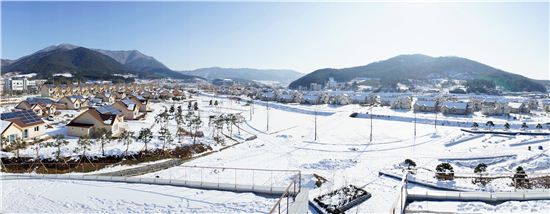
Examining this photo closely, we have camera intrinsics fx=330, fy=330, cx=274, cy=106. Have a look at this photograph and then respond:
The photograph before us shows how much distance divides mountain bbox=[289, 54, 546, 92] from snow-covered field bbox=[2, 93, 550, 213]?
9886cm

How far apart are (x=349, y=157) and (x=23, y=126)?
17.8m

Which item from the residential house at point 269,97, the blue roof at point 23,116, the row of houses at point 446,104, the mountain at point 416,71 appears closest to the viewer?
the blue roof at point 23,116

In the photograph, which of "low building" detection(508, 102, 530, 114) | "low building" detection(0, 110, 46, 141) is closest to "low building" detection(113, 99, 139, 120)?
"low building" detection(0, 110, 46, 141)

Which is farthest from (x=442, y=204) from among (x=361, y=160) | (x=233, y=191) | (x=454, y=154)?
(x=454, y=154)

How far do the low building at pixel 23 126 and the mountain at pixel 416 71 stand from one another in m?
111

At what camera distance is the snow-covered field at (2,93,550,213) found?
319 inches

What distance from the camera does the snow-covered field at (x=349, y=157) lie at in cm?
810

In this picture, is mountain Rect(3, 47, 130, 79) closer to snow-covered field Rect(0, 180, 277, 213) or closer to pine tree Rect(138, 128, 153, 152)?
pine tree Rect(138, 128, 153, 152)

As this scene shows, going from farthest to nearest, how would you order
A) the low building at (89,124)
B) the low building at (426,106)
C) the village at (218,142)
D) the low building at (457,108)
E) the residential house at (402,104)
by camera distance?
the residential house at (402,104) → the low building at (426,106) → the low building at (457,108) → the low building at (89,124) → the village at (218,142)

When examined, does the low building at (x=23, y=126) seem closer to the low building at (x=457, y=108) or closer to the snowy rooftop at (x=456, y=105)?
the low building at (x=457, y=108)

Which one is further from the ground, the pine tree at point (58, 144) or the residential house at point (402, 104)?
the residential house at point (402, 104)

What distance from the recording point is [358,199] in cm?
1040

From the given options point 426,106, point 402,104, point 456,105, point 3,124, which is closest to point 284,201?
point 3,124

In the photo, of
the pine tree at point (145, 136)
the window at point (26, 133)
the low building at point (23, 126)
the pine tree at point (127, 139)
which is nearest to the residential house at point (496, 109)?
the pine tree at point (145, 136)
